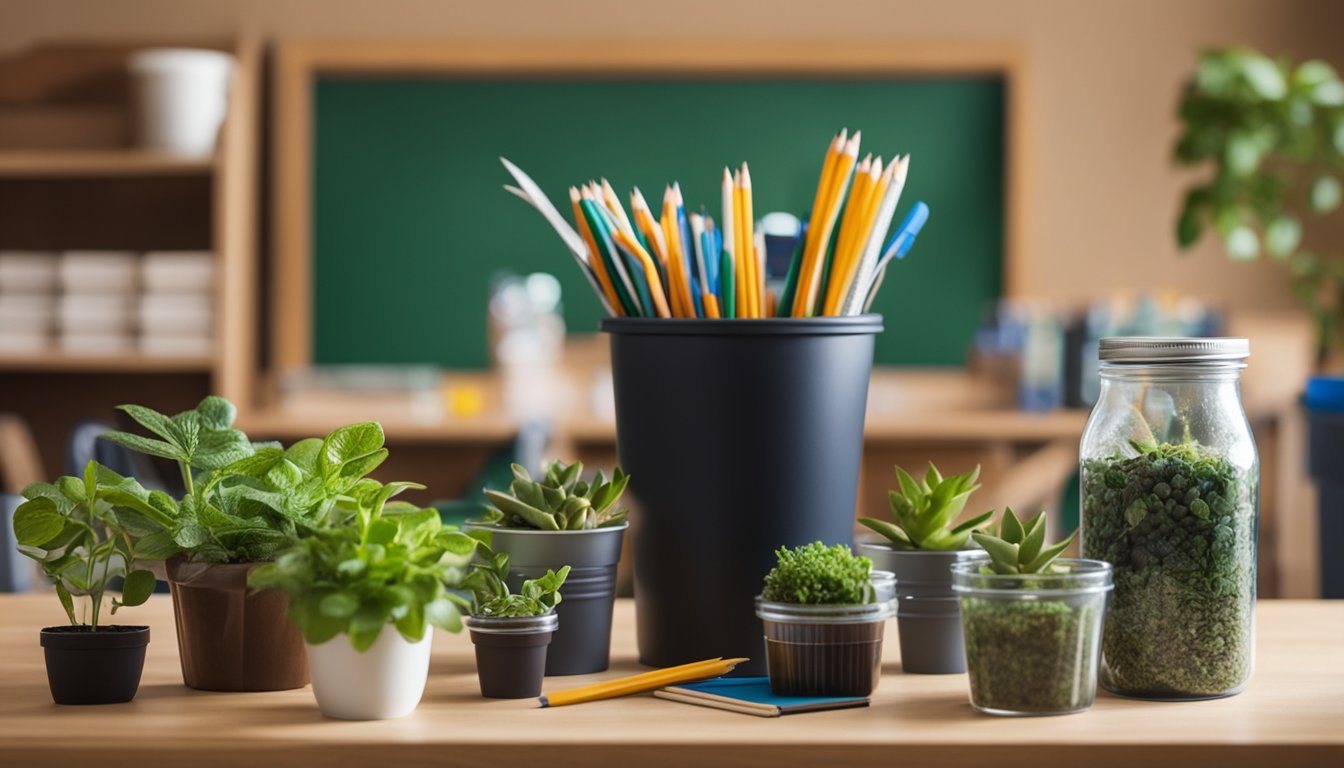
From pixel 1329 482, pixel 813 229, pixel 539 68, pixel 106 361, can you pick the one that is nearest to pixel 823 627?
pixel 813 229

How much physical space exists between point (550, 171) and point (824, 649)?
3.43m

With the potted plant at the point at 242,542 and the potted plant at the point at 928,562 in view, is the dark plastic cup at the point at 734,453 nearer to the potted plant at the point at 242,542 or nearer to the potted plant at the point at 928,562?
the potted plant at the point at 928,562

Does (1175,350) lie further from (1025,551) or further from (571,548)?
(571,548)

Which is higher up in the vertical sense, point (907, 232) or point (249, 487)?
point (907, 232)

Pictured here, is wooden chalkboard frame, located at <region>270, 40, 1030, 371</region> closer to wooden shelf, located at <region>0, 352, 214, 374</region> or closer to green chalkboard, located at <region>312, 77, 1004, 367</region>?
green chalkboard, located at <region>312, 77, 1004, 367</region>

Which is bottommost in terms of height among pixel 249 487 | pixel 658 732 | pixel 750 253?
pixel 658 732

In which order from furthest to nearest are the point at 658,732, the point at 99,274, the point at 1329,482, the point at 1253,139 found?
1. the point at 99,274
2. the point at 1253,139
3. the point at 1329,482
4. the point at 658,732

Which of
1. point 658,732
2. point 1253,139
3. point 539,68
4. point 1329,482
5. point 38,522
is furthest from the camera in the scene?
point 539,68

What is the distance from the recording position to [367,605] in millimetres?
686

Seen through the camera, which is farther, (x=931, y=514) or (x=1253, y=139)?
(x=1253, y=139)

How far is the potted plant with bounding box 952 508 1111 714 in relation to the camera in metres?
0.71

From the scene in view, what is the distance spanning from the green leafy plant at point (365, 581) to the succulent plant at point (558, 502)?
125 millimetres

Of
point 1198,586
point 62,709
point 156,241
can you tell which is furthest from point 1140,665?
point 156,241

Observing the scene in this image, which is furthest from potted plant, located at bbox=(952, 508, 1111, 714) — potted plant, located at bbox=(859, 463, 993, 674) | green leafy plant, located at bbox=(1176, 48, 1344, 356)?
green leafy plant, located at bbox=(1176, 48, 1344, 356)
